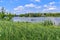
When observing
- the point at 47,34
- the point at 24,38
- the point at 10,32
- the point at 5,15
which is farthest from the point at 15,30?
the point at 5,15

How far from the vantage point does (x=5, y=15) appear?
16.8 meters

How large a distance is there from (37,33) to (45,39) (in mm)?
382

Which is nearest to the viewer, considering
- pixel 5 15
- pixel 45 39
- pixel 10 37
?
pixel 45 39

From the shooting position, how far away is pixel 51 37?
5.37 m

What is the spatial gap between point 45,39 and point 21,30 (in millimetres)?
915

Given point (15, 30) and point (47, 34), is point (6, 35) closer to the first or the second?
point (15, 30)

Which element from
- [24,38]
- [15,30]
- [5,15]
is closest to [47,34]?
[24,38]

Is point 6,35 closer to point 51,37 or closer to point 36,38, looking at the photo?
point 36,38

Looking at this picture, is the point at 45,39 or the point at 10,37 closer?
the point at 45,39

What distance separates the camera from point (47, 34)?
5.48 metres

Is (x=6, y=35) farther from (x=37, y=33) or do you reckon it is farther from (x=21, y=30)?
(x=37, y=33)

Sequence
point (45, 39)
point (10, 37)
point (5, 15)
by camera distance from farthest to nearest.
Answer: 1. point (5, 15)
2. point (10, 37)
3. point (45, 39)

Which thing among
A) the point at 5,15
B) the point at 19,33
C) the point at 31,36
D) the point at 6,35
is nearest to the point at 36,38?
the point at 31,36

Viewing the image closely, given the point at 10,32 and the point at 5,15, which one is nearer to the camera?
the point at 10,32
